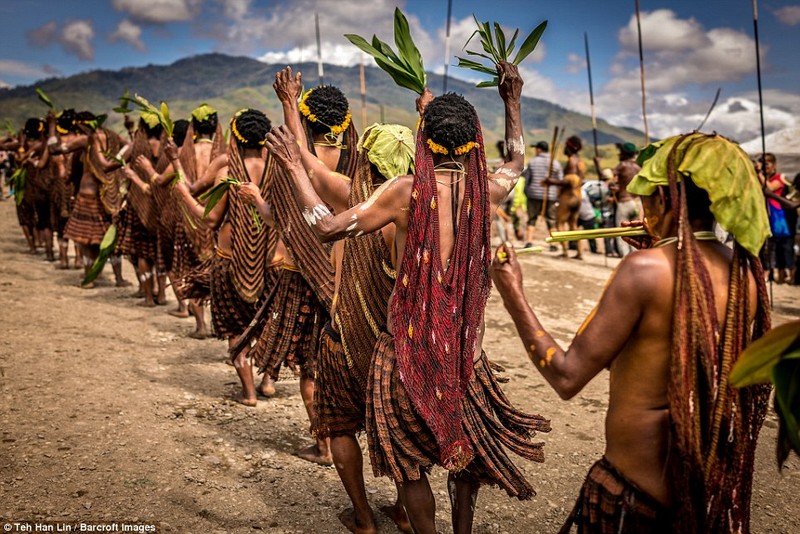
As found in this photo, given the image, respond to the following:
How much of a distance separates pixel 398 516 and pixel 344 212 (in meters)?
1.76

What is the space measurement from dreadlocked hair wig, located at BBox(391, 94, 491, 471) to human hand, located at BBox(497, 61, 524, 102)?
1.35 ft

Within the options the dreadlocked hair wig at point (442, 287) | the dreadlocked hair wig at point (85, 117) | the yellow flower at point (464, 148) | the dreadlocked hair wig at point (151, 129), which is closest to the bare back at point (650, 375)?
the dreadlocked hair wig at point (442, 287)

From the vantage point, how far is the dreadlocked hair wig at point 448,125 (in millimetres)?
2543

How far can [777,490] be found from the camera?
3859 millimetres

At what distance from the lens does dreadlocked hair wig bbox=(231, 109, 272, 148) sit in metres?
4.52

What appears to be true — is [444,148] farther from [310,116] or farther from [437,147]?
[310,116]

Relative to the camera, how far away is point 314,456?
401 cm

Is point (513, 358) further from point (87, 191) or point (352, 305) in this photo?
point (87, 191)

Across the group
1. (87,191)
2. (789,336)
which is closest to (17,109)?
(87,191)

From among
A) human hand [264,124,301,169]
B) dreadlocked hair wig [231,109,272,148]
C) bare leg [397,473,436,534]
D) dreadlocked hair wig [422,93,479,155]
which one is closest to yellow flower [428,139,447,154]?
dreadlocked hair wig [422,93,479,155]

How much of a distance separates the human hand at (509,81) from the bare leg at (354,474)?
1799mm

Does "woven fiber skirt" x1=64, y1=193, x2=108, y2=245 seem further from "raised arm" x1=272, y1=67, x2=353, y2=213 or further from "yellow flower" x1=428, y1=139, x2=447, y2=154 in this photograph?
"yellow flower" x1=428, y1=139, x2=447, y2=154

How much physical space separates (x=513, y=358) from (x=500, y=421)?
353 centimetres

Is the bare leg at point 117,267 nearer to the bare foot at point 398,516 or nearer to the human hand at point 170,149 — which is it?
the human hand at point 170,149
